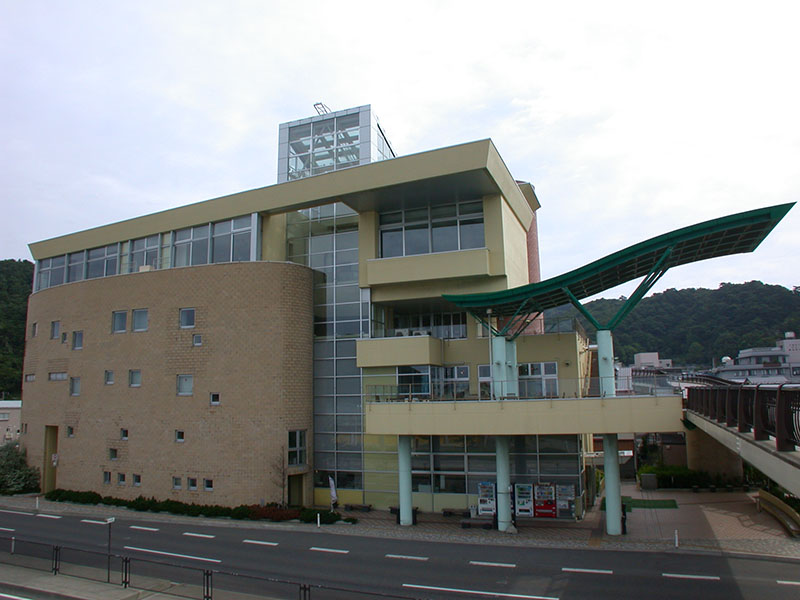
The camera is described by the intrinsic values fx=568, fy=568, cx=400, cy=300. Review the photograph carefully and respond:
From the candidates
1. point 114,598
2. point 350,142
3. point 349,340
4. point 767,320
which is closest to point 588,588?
point 114,598

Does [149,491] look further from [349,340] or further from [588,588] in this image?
[588,588]

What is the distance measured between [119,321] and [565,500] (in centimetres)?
2458

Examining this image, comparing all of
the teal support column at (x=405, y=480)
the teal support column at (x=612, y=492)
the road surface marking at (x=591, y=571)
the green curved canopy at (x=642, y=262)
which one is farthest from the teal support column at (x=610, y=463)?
the teal support column at (x=405, y=480)

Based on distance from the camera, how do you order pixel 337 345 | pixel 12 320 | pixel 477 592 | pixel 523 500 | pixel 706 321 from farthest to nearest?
pixel 706 321 < pixel 12 320 < pixel 337 345 < pixel 523 500 < pixel 477 592

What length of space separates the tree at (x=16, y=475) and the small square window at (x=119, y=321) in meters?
10.4

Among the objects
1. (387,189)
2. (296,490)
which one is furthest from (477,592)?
(387,189)

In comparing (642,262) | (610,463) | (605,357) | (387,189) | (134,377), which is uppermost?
(387,189)

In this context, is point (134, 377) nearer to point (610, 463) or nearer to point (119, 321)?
point (119, 321)

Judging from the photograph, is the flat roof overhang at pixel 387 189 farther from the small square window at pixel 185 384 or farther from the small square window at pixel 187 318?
the small square window at pixel 185 384

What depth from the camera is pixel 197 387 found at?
2756 cm

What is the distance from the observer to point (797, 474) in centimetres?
842

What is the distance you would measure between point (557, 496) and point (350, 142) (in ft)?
77.5

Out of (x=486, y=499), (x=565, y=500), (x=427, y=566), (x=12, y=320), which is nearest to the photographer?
(x=427, y=566)

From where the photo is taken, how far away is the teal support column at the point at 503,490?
851 inches
